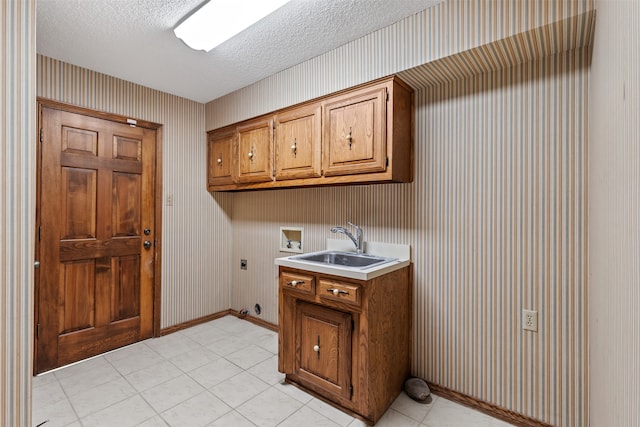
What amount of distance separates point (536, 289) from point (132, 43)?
3.13m

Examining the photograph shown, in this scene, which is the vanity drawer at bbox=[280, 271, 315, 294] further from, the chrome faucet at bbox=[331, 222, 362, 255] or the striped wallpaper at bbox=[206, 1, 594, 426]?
the striped wallpaper at bbox=[206, 1, 594, 426]

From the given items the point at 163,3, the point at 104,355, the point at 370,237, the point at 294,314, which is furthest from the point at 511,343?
the point at 104,355

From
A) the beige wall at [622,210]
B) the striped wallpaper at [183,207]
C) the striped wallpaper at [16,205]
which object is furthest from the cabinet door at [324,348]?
the striped wallpaper at [183,207]

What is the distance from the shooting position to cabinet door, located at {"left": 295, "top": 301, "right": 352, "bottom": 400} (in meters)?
1.84

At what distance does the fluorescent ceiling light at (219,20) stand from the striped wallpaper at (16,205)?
89 cm

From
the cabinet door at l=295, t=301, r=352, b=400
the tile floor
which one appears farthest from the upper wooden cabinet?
the tile floor

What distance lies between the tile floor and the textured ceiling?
2462 mm

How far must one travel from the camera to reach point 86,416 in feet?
5.93

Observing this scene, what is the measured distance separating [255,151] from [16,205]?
1.90 m

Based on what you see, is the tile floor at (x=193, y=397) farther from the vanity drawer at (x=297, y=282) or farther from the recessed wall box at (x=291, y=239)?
the recessed wall box at (x=291, y=239)

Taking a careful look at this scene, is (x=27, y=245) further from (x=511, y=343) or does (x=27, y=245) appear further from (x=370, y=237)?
(x=511, y=343)

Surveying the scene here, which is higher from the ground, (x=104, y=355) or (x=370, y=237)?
(x=370, y=237)

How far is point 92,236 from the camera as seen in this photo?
2.61 meters

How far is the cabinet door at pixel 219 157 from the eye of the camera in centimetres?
313
